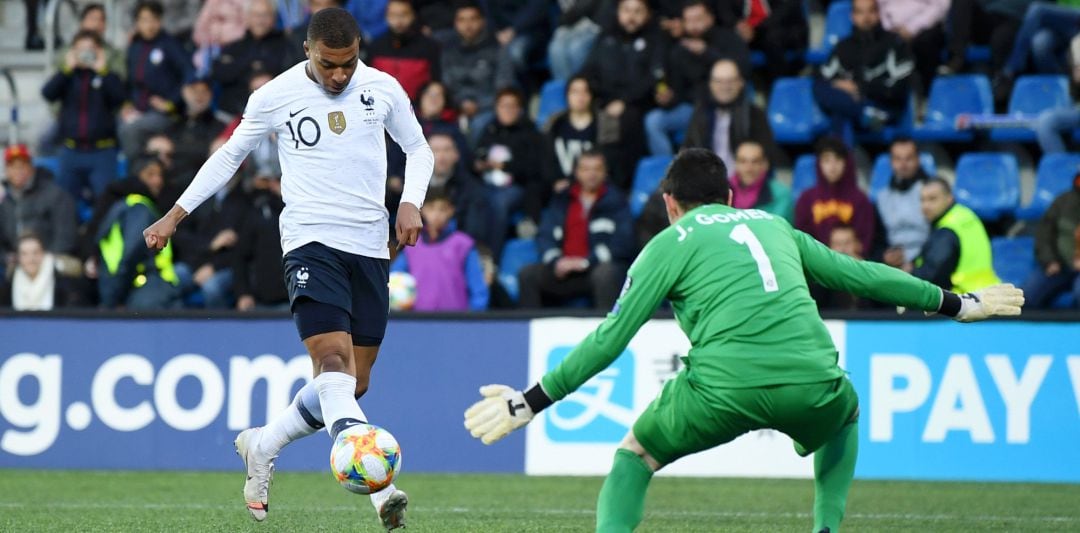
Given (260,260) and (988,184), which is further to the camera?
(988,184)

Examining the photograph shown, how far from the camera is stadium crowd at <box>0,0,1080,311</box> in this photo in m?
12.5

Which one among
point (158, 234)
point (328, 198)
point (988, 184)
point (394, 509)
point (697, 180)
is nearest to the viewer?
point (697, 180)

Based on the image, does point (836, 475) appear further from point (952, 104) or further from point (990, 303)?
point (952, 104)

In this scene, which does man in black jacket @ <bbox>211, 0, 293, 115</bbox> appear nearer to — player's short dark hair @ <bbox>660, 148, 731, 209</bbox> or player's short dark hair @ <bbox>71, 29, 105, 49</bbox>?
player's short dark hair @ <bbox>71, 29, 105, 49</bbox>

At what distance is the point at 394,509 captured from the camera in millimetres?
6191

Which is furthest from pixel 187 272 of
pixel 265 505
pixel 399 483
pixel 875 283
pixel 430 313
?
pixel 875 283

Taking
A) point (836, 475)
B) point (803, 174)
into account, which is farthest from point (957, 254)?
point (836, 475)

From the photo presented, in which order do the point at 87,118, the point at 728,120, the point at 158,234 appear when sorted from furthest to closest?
the point at 87,118
the point at 728,120
the point at 158,234

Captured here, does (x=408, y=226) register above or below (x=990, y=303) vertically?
above

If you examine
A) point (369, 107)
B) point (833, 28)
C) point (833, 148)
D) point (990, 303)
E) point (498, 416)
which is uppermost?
point (833, 28)

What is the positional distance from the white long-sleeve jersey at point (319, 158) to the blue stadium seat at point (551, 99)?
7786mm

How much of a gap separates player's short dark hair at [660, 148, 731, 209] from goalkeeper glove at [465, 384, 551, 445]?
34.2 inches

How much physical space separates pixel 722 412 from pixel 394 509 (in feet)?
5.35

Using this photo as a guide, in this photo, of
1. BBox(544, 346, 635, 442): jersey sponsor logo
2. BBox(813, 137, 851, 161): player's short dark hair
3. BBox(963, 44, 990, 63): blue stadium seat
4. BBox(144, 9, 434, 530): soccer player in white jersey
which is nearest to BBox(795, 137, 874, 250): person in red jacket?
BBox(813, 137, 851, 161): player's short dark hair
